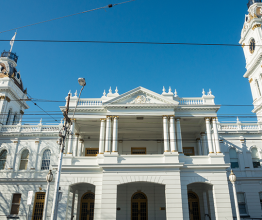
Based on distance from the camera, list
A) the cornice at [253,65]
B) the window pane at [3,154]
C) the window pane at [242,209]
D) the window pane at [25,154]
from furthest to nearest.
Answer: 1. the cornice at [253,65]
2. the window pane at [3,154]
3. the window pane at [25,154]
4. the window pane at [242,209]

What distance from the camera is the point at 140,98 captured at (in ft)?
79.4

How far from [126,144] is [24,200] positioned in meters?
13.1

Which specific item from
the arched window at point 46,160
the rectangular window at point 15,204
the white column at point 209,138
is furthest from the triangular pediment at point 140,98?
the rectangular window at point 15,204

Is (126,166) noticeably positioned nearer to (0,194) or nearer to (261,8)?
(0,194)

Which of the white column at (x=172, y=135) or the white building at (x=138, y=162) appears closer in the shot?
the white building at (x=138, y=162)

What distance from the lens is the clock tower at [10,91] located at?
109ft

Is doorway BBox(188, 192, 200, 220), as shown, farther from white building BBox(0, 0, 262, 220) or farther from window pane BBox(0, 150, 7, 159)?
window pane BBox(0, 150, 7, 159)

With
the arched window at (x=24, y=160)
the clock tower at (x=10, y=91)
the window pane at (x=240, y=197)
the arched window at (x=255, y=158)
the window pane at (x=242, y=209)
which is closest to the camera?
the window pane at (x=242, y=209)

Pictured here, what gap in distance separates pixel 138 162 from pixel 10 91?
2281 centimetres

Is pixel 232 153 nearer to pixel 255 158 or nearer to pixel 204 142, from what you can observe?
pixel 255 158

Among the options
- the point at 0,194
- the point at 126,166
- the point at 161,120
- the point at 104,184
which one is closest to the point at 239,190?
the point at 161,120

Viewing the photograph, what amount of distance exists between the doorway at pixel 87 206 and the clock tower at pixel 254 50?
86.9 ft

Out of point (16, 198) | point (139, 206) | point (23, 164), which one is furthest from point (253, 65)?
point (16, 198)

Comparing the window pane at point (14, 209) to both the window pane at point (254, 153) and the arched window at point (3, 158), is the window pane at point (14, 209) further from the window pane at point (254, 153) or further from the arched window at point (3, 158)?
the window pane at point (254, 153)
